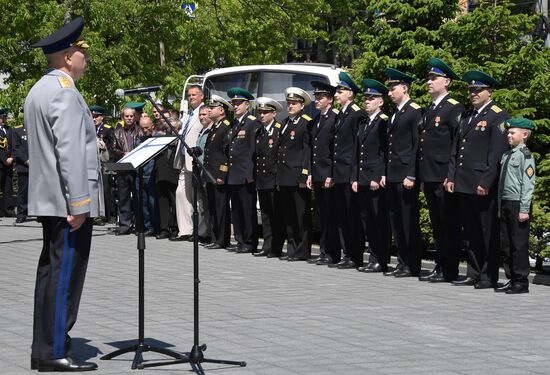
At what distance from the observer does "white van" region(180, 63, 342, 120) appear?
21.7 meters

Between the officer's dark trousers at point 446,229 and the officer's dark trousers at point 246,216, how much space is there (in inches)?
153

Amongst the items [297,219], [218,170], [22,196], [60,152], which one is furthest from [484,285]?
[22,196]

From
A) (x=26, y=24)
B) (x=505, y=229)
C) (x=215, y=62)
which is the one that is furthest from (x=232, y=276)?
(x=215, y=62)

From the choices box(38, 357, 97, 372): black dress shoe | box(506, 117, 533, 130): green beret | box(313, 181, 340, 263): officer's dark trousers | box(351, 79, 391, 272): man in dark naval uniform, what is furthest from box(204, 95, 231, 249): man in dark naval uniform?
box(38, 357, 97, 372): black dress shoe

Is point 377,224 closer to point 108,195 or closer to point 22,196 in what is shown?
point 108,195

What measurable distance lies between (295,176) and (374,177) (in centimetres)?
177

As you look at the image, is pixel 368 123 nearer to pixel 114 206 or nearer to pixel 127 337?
pixel 127 337

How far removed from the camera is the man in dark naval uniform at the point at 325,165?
14.9 meters

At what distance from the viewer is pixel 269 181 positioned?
1602 cm

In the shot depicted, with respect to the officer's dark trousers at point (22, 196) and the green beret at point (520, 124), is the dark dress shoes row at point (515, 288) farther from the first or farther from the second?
the officer's dark trousers at point (22, 196)

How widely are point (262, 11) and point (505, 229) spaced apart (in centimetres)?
1302

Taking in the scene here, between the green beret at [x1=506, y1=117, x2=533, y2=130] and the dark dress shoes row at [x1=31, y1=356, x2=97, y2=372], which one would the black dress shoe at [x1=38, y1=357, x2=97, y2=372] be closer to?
the dark dress shoes row at [x1=31, y1=356, x2=97, y2=372]

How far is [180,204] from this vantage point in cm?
1833

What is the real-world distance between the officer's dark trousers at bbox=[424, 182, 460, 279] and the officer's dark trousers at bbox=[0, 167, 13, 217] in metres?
13.2
